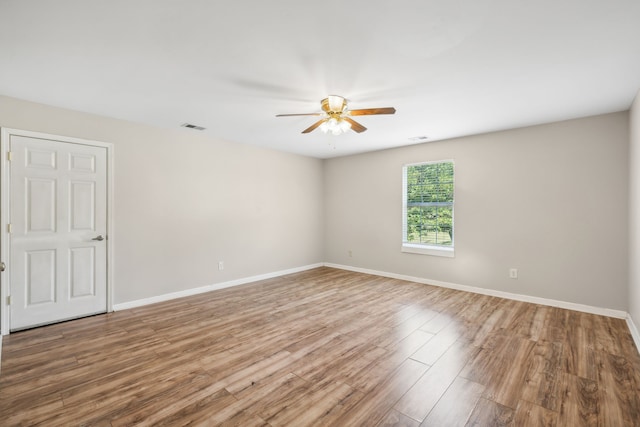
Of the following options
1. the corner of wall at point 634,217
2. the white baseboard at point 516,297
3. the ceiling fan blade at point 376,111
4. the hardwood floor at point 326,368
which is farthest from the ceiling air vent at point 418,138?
the hardwood floor at point 326,368

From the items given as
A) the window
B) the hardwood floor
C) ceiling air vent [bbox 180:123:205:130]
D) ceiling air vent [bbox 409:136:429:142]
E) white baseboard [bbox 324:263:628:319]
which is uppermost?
ceiling air vent [bbox 409:136:429:142]

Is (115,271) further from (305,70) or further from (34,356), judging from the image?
(305,70)

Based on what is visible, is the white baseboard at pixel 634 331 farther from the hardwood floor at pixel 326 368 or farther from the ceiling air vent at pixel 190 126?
the ceiling air vent at pixel 190 126

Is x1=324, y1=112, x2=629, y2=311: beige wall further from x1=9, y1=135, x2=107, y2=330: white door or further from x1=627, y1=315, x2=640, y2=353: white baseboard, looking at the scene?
x1=9, y1=135, x2=107, y2=330: white door

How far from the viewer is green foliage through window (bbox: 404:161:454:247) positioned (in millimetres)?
4973

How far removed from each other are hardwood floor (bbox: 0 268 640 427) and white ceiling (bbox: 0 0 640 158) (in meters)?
2.47

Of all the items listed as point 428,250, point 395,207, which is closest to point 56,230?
point 395,207

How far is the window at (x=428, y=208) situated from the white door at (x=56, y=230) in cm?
472

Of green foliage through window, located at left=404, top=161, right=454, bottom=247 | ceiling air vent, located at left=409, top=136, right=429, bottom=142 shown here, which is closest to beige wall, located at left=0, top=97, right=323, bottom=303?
green foliage through window, located at left=404, top=161, right=454, bottom=247

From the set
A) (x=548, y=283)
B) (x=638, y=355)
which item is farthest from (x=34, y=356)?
(x=548, y=283)

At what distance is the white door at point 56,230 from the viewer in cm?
315

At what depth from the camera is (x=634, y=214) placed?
307 centimetres

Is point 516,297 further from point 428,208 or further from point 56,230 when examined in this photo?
point 56,230

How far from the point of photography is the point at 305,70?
2.49 m
